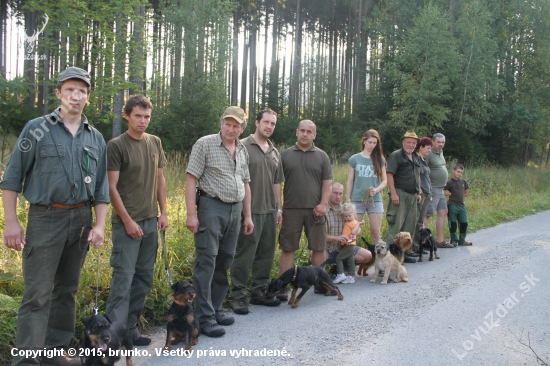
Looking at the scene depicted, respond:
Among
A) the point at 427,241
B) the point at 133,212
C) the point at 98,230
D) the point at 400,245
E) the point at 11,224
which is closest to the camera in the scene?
the point at 11,224

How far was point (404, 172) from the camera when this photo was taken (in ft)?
26.5

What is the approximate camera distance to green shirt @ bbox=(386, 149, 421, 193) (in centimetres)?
805

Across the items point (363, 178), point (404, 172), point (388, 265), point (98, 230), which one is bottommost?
point (388, 265)

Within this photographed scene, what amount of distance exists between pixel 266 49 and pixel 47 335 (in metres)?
35.6

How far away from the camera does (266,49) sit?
122 feet

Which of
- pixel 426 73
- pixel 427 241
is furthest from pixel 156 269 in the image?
pixel 426 73

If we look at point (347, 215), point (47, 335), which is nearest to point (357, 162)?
point (347, 215)

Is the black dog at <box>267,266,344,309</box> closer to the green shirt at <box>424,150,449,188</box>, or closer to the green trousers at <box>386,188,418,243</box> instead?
the green trousers at <box>386,188,418,243</box>

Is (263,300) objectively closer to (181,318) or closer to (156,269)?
(156,269)

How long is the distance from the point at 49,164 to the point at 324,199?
370 centimetres

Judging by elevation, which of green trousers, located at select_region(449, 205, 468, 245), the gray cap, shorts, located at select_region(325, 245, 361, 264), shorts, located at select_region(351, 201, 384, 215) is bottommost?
shorts, located at select_region(325, 245, 361, 264)

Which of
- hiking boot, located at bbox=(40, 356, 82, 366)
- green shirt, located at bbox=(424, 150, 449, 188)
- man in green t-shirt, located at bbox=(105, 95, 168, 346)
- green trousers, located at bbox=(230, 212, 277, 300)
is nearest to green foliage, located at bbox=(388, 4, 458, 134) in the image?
green shirt, located at bbox=(424, 150, 449, 188)

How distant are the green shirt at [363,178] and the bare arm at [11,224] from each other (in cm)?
547

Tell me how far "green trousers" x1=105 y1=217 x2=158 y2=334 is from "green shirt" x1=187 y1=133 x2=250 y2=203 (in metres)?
0.66
